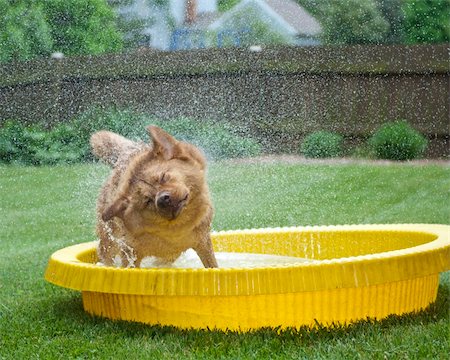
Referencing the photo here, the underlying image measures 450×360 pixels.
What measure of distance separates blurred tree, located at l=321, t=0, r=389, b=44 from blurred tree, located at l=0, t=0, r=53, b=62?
317 cm

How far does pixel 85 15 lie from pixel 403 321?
7.82 m

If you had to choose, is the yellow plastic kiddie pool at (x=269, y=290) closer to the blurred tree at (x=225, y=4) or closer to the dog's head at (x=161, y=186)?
the dog's head at (x=161, y=186)

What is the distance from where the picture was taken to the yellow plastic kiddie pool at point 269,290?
3316 millimetres

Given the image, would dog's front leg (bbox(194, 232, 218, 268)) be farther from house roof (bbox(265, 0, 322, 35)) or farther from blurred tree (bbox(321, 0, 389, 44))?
house roof (bbox(265, 0, 322, 35))

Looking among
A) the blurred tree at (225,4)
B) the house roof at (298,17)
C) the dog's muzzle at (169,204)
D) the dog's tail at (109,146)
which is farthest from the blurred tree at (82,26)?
the dog's muzzle at (169,204)

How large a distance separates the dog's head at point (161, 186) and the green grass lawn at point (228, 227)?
1.50 feet

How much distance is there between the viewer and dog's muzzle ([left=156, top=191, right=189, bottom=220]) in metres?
3.22

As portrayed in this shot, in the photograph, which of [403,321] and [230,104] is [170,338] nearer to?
[403,321]

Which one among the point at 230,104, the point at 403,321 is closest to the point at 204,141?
the point at 230,104

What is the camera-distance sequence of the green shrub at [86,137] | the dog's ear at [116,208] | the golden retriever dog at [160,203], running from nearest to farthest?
the golden retriever dog at [160,203] < the dog's ear at [116,208] < the green shrub at [86,137]

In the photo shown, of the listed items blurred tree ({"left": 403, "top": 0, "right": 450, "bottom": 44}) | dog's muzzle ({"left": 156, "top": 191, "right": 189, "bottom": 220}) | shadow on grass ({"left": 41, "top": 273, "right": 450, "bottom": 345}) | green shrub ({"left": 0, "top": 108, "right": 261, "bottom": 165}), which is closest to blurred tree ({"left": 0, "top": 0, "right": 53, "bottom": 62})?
green shrub ({"left": 0, "top": 108, "right": 261, "bottom": 165})

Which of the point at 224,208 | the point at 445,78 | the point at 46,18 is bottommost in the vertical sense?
the point at 224,208

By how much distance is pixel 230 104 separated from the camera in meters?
10.6

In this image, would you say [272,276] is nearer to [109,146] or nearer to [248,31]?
[109,146]
